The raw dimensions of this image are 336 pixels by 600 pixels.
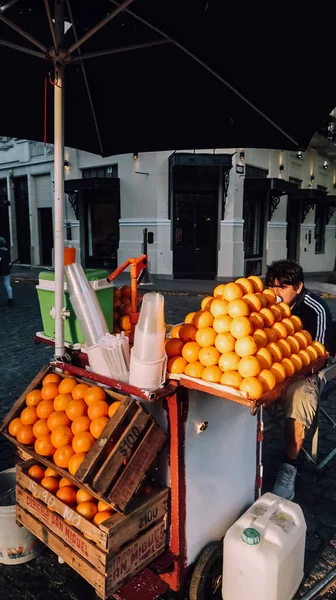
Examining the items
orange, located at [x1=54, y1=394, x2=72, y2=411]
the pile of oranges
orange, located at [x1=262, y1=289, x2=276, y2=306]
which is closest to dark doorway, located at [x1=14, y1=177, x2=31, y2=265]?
the pile of oranges

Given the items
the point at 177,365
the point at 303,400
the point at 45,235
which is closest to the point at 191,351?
the point at 177,365

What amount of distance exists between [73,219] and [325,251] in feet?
41.1

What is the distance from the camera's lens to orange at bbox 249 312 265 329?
217 centimetres

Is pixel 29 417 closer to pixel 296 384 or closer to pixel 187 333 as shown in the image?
pixel 187 333

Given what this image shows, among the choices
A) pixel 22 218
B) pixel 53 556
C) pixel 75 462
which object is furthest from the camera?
pixel 22 218

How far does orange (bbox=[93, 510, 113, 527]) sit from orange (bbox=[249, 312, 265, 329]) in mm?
1144

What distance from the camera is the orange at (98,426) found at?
2.06 m

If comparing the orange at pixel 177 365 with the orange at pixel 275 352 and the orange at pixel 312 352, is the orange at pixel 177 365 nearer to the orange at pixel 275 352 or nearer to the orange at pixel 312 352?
the orange at pixel 275 352

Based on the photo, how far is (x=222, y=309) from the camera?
2.20 m

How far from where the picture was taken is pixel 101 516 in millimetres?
1969

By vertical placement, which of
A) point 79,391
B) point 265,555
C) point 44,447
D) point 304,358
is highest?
point 304,358

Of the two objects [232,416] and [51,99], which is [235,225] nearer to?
[51,99]

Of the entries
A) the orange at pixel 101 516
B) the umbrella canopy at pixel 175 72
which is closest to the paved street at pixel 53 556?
the orange at pixel 101 516

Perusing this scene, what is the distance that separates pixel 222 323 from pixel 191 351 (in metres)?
0.21
